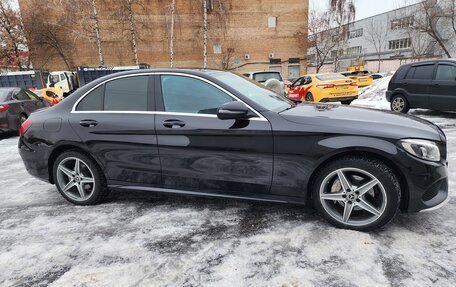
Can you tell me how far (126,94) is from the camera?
11.1 ft

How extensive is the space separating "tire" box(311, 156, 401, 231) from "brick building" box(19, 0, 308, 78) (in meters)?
29.6

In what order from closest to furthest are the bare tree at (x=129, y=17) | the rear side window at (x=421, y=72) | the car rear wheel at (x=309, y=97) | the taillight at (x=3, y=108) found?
the taillight at (x=3, y=108) < the rear side window at (x=421, y=72) < the car rear wheel at (x=309, y=97) < the bare tree at (x=129, y=17)

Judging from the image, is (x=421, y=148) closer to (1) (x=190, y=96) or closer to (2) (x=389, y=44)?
(1) (x=190, y=96)

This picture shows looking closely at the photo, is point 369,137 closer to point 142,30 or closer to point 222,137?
point 222,137

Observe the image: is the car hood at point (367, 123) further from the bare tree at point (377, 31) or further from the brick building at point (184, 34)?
the bare tree at point (377, 31)

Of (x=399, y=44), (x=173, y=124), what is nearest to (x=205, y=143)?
(x=173, y=124)

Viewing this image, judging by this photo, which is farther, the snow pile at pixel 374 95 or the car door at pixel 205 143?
the snow pile at pixel 374 95

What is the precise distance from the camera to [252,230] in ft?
9.43

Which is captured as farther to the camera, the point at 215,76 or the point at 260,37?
the point at 260,37

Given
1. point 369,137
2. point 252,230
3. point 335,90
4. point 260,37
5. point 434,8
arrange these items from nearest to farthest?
point 369,137
point 252,230
point 335,90
point 434,8
point 260,37

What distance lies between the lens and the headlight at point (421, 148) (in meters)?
2.53

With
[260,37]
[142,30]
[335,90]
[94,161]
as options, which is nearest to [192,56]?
[142,30]

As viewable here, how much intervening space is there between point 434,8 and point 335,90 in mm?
29230

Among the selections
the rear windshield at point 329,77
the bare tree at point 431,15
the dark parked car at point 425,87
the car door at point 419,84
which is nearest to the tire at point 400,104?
the dark parked car at point 425,87
